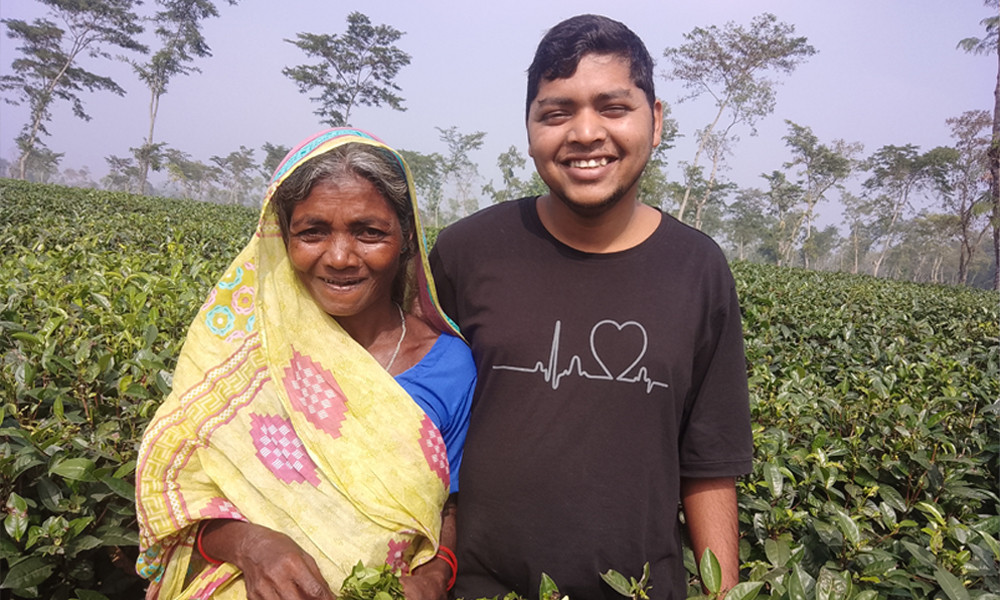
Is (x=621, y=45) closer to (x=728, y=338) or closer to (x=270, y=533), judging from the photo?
(x=728, y=338)

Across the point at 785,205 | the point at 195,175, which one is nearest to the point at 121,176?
the point at 195,175

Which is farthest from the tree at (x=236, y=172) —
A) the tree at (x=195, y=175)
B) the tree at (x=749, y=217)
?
the tree at (x=749, y=217)

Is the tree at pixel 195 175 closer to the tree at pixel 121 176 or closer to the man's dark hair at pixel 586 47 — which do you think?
the tree at pixel 121 176

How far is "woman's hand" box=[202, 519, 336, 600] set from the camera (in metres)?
1.13

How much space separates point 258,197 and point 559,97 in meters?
79.3

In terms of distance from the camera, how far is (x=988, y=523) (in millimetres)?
1223

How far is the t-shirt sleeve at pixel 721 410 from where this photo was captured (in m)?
1.37

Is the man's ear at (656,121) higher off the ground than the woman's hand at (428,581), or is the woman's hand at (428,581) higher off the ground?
the man's ear at (656,121)

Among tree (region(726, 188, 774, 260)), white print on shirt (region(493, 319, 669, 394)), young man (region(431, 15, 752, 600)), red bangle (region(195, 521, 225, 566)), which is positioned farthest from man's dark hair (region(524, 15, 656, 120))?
tree (region(726, 188, 774, 260))

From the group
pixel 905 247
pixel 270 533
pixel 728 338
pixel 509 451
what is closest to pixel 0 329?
pixel 270 533

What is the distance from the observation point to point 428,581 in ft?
4.23

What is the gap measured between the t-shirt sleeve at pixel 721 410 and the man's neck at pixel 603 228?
26 cm

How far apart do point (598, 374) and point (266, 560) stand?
0.75 m

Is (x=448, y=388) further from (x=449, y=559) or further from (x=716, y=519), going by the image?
(x=716, y=519)
